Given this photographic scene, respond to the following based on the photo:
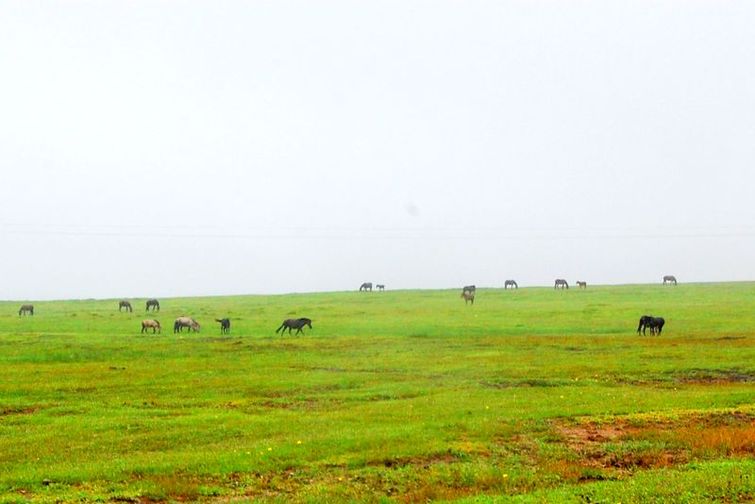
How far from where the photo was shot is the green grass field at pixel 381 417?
52.6ft

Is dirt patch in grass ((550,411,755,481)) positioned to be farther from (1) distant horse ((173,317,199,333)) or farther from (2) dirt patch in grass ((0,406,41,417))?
(1) distant horse ((173,317,199,333))

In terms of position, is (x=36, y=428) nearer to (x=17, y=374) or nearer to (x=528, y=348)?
(x=17, y=374)

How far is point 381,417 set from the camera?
77.6 ft

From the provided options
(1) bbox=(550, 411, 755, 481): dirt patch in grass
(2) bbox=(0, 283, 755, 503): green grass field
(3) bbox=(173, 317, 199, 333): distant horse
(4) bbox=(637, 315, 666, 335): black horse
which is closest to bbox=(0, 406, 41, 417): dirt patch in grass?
(2) bbox=(0, 283, 755, 503): green grass field

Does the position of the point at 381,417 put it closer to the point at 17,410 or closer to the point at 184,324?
the point at 17,410

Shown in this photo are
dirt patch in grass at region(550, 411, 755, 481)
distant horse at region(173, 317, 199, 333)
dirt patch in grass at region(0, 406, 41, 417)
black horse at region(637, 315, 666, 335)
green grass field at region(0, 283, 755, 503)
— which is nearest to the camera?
green grass field at region(0, 283, 755, 503)

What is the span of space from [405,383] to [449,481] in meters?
15.0

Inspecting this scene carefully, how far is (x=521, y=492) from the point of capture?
15242 millimetres

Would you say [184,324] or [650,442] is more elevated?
[184,324]

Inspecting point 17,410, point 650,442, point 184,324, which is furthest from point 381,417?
point 184,324

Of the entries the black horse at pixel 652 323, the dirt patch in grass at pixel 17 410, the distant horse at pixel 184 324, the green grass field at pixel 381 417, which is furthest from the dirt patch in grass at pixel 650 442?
the distant horse at pixel 184 324

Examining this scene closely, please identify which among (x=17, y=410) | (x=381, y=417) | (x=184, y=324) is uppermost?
(x=184, y=324)

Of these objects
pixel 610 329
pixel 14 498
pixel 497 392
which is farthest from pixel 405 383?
pixel 610 329

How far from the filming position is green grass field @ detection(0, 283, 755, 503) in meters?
16.0
